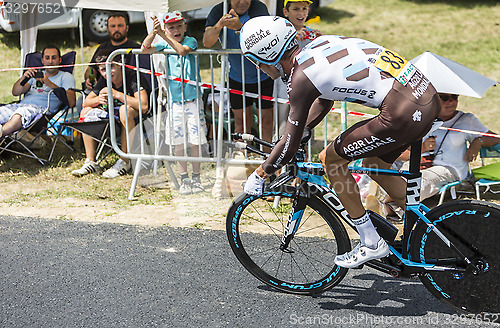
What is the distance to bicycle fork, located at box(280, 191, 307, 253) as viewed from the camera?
4.26 meters

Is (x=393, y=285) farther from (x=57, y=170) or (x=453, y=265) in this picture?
(x=57, y=170)

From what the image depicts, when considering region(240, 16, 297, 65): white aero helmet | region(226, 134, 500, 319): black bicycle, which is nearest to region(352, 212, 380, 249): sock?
region(226, 134, 500, 319): black bicycle

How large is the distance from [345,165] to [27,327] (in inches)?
96.8

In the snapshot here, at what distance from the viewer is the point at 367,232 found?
160 inches

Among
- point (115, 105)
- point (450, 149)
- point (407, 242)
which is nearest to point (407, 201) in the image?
point (407, 242)

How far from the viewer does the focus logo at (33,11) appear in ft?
25.2

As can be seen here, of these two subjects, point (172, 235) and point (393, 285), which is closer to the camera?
point (393, 285)

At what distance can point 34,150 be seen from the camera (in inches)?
330

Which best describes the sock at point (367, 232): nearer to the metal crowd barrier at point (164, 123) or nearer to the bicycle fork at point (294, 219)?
the bicycle fork at point (294, 219)

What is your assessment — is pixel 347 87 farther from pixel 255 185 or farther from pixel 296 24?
pixel 296 24

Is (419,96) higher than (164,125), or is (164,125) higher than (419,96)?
(419,96)

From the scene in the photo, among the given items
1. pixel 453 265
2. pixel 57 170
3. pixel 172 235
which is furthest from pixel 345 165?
pixel 57 170

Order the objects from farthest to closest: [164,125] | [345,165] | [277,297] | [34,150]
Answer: [34,150], [164,125], [277,297], [345,165]

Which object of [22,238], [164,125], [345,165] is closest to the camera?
[345,165]
